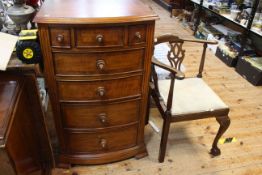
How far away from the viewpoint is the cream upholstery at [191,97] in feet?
4.64

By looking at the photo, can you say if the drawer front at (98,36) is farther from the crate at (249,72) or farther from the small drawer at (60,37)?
the crate at (249,72)

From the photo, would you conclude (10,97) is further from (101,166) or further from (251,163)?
(251,163)

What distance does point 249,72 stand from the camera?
250 centimetres

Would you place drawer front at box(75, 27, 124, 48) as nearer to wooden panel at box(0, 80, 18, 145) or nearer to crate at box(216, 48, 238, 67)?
wooden panel at box(0, 80, 18, 145)

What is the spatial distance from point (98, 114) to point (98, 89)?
168 millimetres

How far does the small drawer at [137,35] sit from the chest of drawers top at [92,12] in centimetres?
4

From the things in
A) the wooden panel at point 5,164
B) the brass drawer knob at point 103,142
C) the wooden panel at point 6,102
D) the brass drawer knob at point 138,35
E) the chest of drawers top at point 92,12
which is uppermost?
the chest of drawers top at point 92,12

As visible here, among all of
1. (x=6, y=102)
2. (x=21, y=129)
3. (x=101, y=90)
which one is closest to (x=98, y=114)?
(x=101, y=90)

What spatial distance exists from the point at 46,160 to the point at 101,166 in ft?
1.11

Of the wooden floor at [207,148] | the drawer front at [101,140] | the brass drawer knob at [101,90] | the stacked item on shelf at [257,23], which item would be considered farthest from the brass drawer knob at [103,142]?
the stacked item on shelf at [257,23]

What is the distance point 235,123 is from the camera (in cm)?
195

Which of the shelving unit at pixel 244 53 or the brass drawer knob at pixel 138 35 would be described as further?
the shelving unit at pixel 244 53

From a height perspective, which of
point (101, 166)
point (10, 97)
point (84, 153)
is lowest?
point (101, 166)

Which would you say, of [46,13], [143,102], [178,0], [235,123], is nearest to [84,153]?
[143,102]
